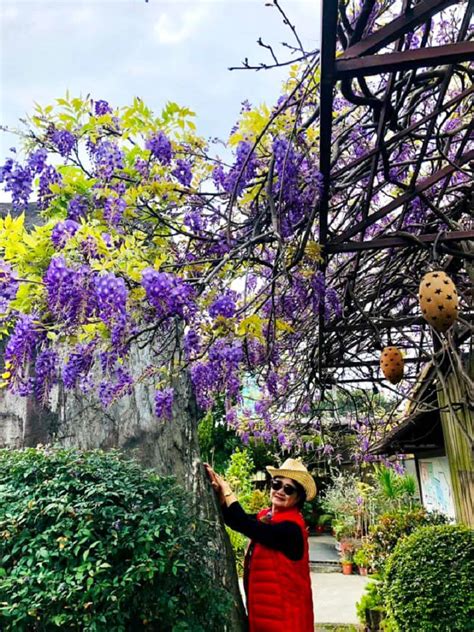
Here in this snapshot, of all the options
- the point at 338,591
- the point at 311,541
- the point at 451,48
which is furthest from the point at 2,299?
the point at 311,541

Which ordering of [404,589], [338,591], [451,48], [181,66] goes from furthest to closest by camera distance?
[338,591], [404,589], [181,66], [451,48]

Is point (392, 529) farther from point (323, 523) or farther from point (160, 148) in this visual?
point (323, 523)

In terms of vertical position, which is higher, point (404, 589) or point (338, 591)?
point (404, 589)

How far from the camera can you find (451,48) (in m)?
1.42

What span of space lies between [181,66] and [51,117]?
815mm

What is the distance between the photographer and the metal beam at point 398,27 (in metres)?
1.34

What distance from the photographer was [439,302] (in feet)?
6.22

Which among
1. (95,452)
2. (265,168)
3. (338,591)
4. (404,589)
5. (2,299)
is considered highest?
(265,168)

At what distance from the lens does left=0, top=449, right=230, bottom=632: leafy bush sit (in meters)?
1.98

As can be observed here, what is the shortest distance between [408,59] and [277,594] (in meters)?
2.30

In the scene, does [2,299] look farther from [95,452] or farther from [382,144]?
[382,144]

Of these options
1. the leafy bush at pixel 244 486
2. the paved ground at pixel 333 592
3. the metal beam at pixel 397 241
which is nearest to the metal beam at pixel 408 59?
the metal beam at pixel 397 241

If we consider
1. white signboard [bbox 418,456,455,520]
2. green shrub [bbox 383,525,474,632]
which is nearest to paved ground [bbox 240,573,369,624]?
white signboard [bbox 418,456,455,520]

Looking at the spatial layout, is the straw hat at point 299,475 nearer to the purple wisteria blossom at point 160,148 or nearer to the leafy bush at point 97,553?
the leafy bush at point 97,553
